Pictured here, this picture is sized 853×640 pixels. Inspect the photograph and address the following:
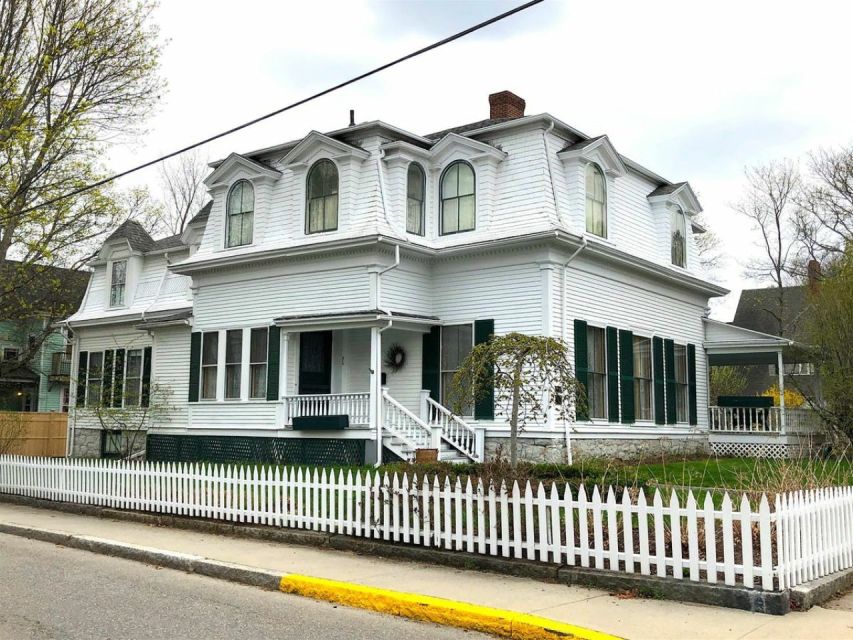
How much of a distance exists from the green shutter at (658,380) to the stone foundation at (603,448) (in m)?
0.60

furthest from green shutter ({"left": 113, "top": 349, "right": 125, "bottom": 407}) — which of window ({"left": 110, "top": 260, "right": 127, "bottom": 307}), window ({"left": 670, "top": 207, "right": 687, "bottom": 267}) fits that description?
window ({"left": 670, "top": 207, "right": 687, "bottom": 267})

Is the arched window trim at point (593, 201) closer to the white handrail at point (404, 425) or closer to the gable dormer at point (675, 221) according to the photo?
the gable dormer at point (675, 221)

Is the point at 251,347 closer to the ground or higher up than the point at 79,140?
closer to the ground

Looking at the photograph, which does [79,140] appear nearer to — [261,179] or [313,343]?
[261,179]

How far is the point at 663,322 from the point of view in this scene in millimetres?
21828

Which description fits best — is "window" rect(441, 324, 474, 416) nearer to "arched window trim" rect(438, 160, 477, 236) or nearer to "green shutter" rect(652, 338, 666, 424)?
"arched window trim" rect(438, 160, 477, 236)

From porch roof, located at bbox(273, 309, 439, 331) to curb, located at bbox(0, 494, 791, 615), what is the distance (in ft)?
20.5

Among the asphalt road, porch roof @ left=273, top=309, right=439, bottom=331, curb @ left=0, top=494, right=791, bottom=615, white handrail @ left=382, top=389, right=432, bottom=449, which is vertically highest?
porch roof @ left=273, top=309, right=439, bottom=331

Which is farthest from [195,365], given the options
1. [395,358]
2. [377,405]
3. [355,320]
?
A: [377,405]

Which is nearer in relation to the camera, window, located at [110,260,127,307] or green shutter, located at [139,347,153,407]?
green shutter, located at [139,347,153,407]

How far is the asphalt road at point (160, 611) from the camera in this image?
6.72 metres

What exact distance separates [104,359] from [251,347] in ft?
27.9

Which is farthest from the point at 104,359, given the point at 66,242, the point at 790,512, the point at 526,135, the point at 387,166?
the point at 790,512

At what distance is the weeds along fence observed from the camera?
735 cm
